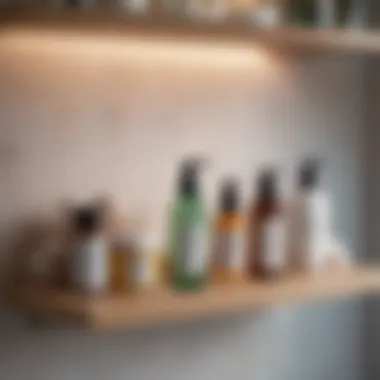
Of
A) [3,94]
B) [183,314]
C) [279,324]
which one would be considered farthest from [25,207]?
[279,324]

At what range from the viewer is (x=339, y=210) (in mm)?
2197

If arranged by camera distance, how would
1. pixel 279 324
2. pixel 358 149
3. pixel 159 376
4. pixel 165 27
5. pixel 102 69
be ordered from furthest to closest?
pixel 358 149, pixel 279 324, pixel 159 376, pixel 102 69, pixel 165 27

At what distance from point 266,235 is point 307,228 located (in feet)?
0.37

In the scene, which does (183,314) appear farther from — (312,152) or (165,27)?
(312,152)

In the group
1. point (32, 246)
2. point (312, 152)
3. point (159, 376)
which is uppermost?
point (312, 152)

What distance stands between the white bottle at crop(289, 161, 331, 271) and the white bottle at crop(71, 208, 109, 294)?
0.43 meters

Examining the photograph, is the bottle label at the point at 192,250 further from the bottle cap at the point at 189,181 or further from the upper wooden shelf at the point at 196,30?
the upper wooden shelf at the point at 196,30

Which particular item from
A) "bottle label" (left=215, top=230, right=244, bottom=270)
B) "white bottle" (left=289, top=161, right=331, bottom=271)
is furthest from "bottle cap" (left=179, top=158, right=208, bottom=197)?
"white bottle" (left=289, top=161, right=331, bottom=271)

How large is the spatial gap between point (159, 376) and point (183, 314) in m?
0.31

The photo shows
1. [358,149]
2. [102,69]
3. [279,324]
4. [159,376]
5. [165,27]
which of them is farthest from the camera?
[358,149]

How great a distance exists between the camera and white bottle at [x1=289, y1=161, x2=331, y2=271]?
1896mm

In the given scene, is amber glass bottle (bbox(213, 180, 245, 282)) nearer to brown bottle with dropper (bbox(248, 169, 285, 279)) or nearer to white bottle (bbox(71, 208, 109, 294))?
brown bottle with dropper (bbox(248, 169, 285, 279))

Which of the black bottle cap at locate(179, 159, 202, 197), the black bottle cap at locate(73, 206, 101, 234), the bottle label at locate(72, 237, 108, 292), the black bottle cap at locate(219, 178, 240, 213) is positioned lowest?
the bottle label at locate(72, 237, 108, 292)

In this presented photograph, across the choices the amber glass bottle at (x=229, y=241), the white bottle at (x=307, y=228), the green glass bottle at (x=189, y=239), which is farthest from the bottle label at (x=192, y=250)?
the white bottle at (x=307, y=228)
